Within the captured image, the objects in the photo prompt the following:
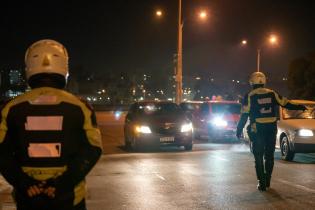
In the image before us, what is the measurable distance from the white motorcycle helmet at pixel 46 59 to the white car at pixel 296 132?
10.2m

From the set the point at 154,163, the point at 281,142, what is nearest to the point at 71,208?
the point at 154,163

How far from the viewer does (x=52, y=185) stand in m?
3.42

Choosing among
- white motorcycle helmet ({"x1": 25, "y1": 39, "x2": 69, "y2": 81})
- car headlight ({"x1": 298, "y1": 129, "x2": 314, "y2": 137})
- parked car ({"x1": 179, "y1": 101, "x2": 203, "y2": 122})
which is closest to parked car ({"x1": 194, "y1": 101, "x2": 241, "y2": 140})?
parked car ({"x1": 179, "y1": 101, "x2": 203, "y2": 122})

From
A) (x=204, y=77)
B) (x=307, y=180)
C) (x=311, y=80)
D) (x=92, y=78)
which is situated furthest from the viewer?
(x=92, y=78)

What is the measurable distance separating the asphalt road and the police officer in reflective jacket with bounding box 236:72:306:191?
0.38 m

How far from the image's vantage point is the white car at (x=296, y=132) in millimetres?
13047

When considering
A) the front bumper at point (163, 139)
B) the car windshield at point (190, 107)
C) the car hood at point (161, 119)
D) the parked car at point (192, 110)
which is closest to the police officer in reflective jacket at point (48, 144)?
the front bumper at point (163, 139)

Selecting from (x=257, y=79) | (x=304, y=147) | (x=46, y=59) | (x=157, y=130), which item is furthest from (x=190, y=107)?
(x=46, y=59)

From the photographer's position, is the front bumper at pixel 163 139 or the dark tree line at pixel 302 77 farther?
the dark tree line at pixel 302 77

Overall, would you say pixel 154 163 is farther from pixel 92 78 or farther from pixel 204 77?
A: pixel 92 78

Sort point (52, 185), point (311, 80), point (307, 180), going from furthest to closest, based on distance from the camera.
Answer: point (311, 80), point (307, 180), point (52, 185)

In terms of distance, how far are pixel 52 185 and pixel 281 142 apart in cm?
1123

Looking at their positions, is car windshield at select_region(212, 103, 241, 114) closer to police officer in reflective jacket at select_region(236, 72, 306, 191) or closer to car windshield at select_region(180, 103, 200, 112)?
car windshield at select_region(180, 103, 200, 112)

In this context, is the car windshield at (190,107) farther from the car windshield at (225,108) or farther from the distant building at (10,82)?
the distant building at (10,82)
